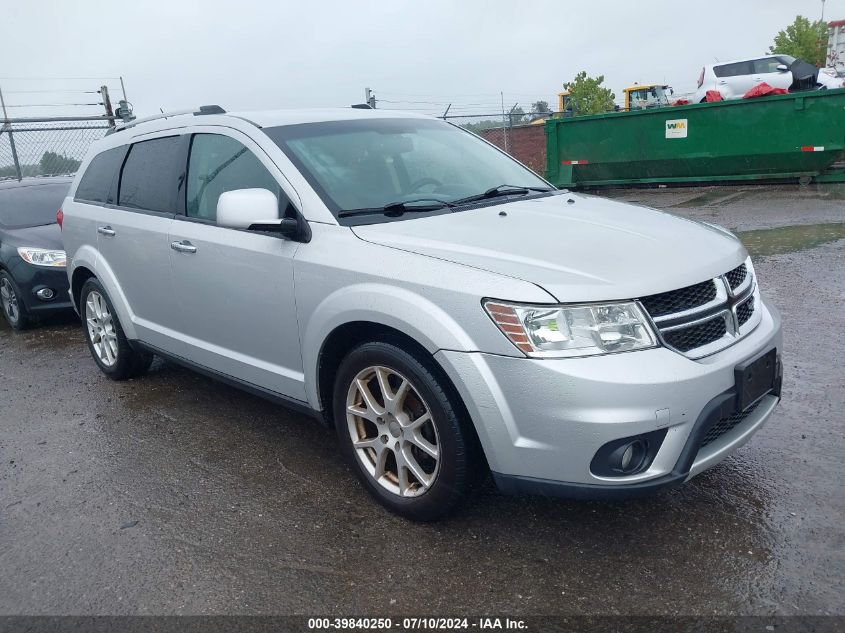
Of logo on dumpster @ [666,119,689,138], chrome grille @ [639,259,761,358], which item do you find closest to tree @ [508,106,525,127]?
logo on dumpster @ [666,119,689,138]

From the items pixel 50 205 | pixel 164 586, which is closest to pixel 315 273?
pixel 164 586

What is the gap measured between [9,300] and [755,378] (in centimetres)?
721

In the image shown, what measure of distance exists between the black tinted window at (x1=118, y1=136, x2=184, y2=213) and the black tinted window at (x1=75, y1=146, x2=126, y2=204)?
0.61 ft

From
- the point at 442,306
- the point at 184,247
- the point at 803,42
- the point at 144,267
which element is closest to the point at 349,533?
the point at 442,306

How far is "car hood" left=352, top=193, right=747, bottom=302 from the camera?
2.79 metres

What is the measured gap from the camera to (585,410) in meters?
2.64

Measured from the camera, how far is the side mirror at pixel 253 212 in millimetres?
3420

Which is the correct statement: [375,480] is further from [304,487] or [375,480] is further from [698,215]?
[698,215]

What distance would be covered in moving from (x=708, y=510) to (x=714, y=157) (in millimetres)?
12275

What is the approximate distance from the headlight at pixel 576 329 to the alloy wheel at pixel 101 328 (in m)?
3.56

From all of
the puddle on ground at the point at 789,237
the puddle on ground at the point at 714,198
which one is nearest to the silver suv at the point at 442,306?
the puddle on ground at the point at 789,237

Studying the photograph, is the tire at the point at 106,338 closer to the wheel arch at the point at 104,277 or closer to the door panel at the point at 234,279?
the wheel arch at the point at 104,277

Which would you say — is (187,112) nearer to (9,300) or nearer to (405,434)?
(405,434)

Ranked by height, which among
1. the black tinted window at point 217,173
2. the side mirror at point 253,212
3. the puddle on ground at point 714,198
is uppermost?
the black tinted window at point 217,173
